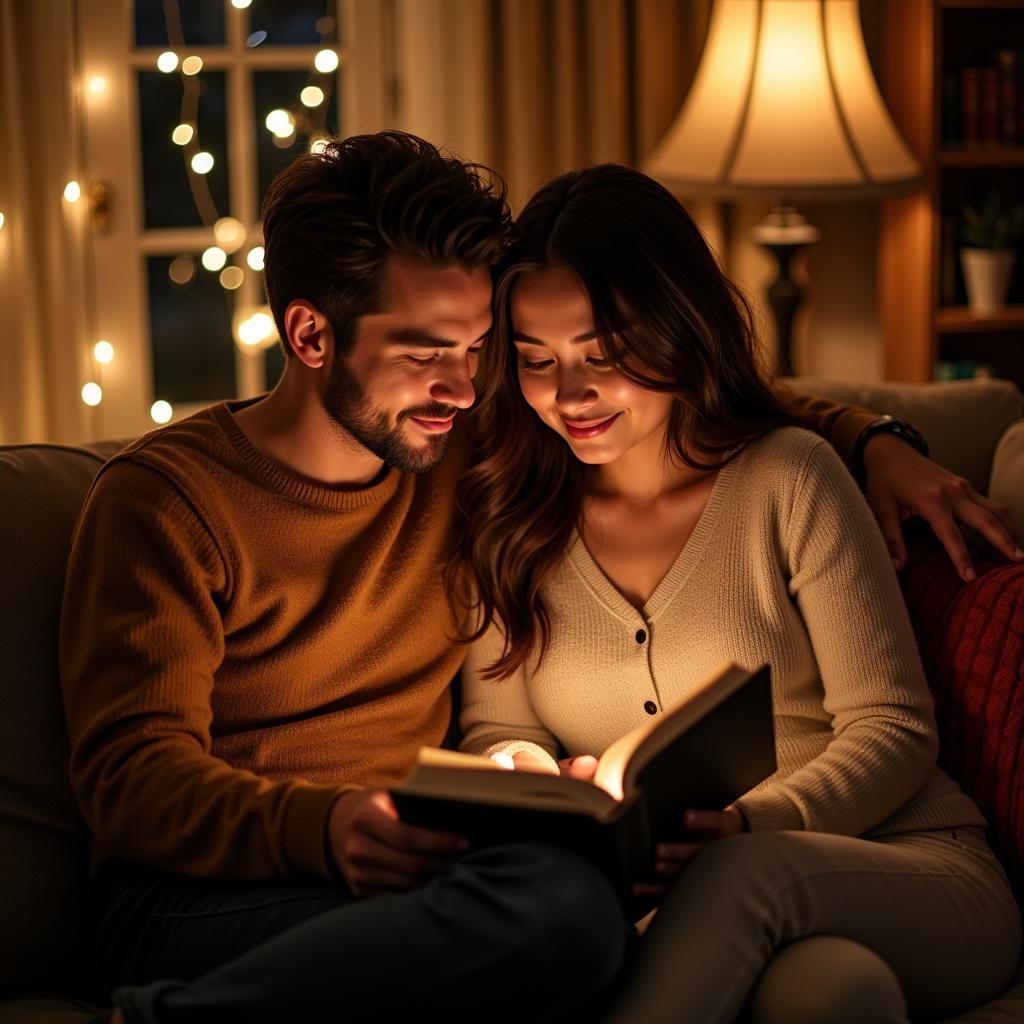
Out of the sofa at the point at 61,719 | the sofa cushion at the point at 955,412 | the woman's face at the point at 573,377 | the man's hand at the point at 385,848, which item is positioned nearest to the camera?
the man's hand at the point at 385,848

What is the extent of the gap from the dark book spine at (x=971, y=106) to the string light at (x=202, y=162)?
188cm

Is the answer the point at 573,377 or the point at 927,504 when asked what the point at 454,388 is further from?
the point at 927,504

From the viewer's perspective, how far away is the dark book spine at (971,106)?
140 inches

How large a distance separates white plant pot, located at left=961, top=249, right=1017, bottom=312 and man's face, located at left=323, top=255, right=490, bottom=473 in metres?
2.27

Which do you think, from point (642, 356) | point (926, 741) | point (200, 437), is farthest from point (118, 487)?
point (926, 741)

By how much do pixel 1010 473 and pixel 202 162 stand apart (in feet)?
7.31

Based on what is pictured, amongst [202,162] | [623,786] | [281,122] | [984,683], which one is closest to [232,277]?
[202,162]

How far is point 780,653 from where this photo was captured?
67.4 inches

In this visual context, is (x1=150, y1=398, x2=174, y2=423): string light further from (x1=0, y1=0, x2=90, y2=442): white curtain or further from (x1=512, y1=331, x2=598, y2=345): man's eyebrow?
(x1=512, y1=331, x2=598, y2=345): man's eyebrow

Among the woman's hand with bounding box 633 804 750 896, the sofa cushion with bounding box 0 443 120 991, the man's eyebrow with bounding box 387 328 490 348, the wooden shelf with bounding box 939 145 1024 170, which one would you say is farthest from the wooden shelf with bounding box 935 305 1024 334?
the sofa cushion with bounding box 0 443 120 991

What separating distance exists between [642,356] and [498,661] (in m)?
0.44

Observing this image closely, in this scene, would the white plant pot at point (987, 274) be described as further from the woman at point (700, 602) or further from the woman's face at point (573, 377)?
the woman's face at point (573, 377)

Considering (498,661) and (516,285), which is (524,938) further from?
(516,285)

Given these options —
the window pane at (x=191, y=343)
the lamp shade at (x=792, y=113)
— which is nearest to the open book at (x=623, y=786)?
the lamp shade at (x=792, y=113)
